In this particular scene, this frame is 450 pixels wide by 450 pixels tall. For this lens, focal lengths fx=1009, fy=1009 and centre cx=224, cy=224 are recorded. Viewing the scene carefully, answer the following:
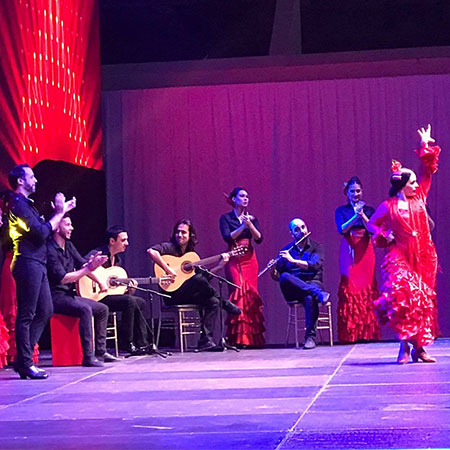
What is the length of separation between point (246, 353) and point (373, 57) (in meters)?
3.72

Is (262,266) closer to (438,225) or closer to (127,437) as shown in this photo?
(438,225)

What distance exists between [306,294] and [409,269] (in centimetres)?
215

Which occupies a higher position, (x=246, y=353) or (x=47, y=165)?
(x=47, y=165)

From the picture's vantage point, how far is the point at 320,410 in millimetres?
4141

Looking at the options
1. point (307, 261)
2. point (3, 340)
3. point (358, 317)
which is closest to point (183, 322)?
point (307, 261)

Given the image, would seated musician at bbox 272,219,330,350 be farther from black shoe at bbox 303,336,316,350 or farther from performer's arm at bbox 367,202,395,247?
performer's arm at bbox 367,202,395,247

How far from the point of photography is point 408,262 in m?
6.17

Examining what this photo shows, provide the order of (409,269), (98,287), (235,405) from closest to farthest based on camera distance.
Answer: (235,405), (409,269), (98,287)

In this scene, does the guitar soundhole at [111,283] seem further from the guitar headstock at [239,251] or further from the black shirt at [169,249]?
the guitar headstock at [239,251]

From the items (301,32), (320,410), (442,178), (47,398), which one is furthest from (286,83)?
(320,410)

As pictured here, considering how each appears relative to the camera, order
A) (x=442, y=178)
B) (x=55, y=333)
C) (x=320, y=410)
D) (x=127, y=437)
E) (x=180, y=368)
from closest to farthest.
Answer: (x=127, y=437)
(x=320, y=410)
(x=180, y=368)
(x=55, y=333)
(x=442, y=178)

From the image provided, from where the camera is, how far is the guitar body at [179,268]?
8.14 meters

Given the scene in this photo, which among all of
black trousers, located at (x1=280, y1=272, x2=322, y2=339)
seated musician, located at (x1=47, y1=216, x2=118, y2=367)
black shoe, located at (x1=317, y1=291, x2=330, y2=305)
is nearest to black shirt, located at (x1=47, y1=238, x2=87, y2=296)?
seated musician, located at (x1=47, y1=216, x2=118, y2=367)

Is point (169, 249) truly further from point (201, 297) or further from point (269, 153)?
point (269, 153)
